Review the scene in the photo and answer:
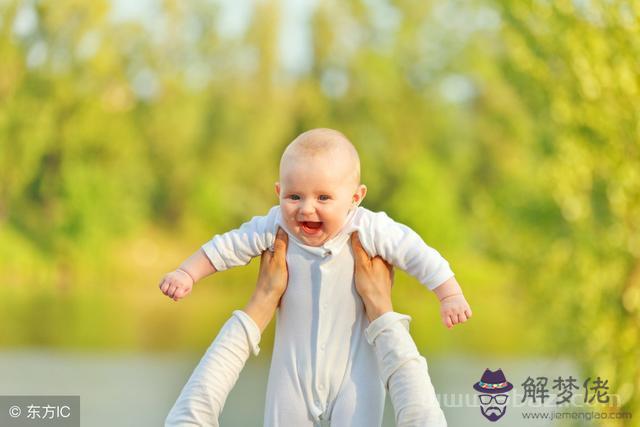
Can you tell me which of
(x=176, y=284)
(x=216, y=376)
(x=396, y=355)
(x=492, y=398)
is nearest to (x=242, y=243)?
(x=176, y=284)

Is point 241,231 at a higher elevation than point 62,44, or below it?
below

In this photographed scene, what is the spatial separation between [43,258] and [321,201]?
9652 mm

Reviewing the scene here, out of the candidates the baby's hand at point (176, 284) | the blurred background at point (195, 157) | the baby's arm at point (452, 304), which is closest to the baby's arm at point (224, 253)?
the baby's hand at point (176, 284)

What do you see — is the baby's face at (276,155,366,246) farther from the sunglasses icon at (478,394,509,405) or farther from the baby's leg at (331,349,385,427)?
the sunglasses icon at (478,394,509,405)

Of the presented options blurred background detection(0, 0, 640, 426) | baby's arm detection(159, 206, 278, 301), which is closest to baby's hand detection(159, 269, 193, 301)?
baby's arm detection(159, 206, 278, 301)

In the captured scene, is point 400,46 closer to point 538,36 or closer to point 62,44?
point 62,44

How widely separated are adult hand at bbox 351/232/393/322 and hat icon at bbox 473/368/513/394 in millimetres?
920

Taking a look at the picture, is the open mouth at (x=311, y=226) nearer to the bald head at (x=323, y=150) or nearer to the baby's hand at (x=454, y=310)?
the bald head at (x=323, y=150)

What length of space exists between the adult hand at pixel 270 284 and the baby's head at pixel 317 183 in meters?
0.06

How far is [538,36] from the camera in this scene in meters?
4.64

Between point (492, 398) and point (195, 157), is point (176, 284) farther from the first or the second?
point (195, 157)

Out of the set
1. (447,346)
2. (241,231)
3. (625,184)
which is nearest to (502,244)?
(625,184)

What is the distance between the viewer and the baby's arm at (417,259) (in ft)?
5.69

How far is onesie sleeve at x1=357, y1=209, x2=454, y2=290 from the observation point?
175 centimetres
